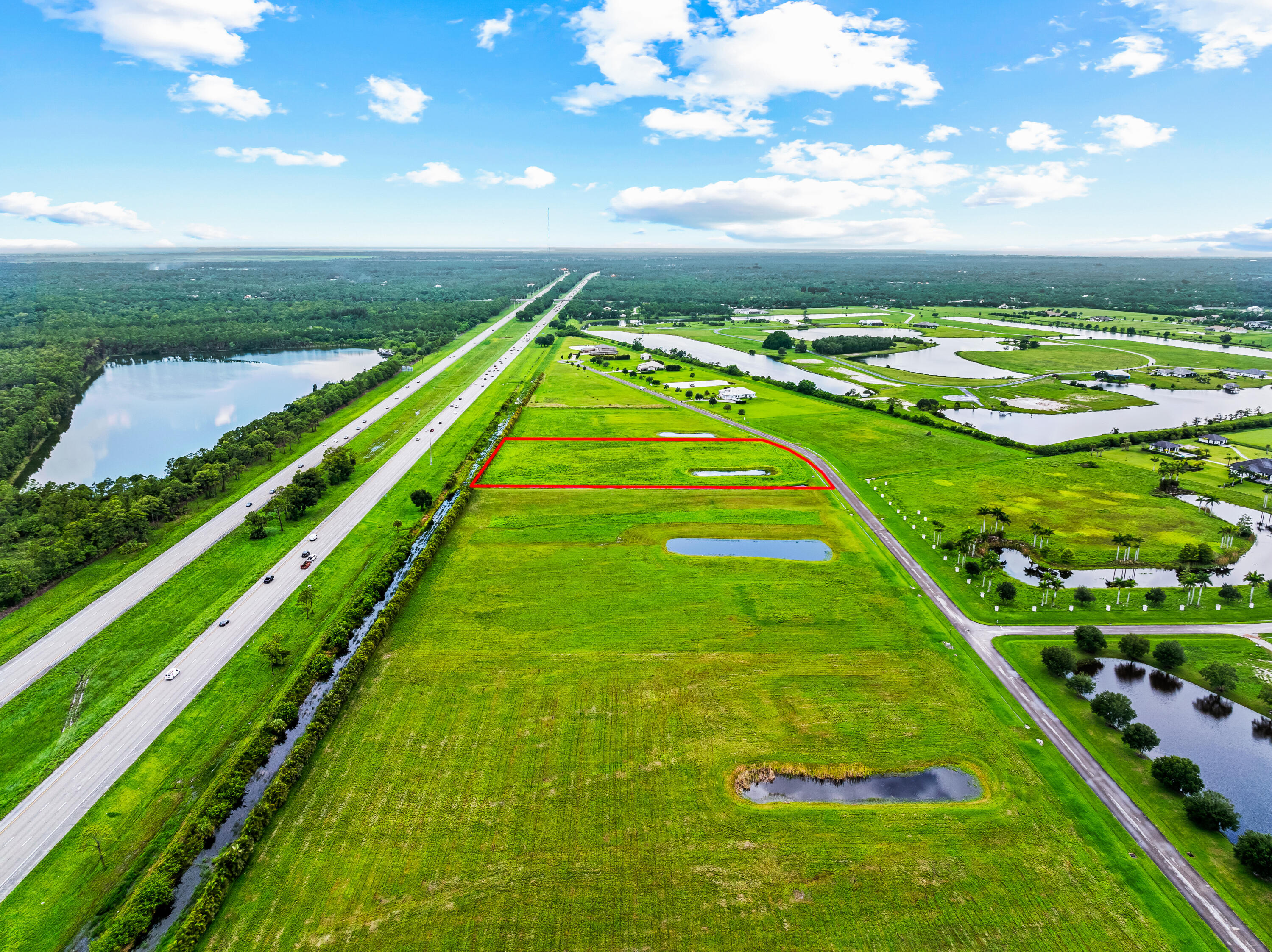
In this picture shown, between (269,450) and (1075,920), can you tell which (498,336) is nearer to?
(269,450)

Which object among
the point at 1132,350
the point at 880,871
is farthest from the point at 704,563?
the point at 1132,350

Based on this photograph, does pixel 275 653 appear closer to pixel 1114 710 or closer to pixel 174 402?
pixel 1114 710

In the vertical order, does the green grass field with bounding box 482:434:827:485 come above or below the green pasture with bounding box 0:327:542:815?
above

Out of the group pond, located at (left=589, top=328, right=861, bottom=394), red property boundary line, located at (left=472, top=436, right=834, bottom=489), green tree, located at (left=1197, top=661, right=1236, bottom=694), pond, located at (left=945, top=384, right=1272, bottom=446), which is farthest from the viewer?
pond, located at (left=589, top=328, right=861, bottom=394)

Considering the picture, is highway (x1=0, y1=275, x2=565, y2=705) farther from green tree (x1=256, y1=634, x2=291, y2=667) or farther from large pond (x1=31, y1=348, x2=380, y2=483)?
large pond (x1=31, y1=348, x2=380, y2=483)

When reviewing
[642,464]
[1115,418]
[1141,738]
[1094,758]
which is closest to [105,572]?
[642,464]

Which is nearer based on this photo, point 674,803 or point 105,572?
point 674,803

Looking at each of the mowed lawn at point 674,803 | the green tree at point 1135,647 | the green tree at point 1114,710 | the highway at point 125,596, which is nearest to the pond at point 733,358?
the green tree at point 1135,647

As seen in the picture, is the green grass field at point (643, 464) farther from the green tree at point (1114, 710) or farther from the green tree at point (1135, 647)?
the green tree at point (1114, 710)

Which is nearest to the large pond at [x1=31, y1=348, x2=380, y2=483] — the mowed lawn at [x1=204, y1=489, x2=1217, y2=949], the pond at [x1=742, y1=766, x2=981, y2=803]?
the mowed lawn at [x1=204, y1=489, x2=1217, y2=949]
